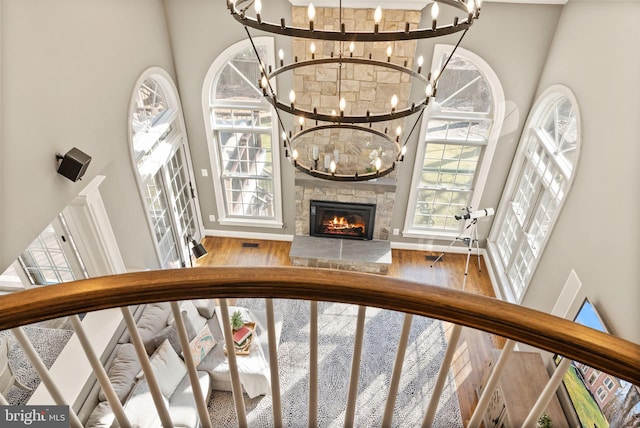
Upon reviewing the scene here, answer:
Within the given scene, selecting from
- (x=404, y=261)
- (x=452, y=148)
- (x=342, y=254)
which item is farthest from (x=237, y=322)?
(x=452, y=148)

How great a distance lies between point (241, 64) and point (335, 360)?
3690mm

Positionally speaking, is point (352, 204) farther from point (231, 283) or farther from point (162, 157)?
point (231, 283)

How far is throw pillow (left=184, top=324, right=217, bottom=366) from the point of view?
14.3ft

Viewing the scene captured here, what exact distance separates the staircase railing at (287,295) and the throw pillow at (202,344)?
3646mm

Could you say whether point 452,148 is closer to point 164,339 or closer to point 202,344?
point 202,344

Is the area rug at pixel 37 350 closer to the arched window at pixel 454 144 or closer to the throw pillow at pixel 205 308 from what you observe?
the throw pillow at pixel 205 308

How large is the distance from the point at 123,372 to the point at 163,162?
8.07ft

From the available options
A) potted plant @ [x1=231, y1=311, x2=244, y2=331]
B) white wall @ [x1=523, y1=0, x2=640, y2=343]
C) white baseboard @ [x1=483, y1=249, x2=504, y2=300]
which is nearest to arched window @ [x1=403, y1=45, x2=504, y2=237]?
white baseboard @ [x1=483, y1=249, x2=504, y2=300]

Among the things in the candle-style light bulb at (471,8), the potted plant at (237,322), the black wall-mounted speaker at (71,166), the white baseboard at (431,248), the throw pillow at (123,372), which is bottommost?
the white baseboard at (431,248)

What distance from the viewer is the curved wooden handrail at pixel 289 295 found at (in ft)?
2.87

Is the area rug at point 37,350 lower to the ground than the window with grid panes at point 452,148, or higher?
lower

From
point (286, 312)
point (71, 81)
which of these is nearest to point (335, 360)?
point (286, 312)

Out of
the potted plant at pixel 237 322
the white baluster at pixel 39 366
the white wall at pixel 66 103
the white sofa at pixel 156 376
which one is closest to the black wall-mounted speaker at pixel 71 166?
the white wall at pixel 66 103

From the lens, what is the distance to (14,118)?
118 inches
